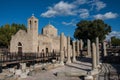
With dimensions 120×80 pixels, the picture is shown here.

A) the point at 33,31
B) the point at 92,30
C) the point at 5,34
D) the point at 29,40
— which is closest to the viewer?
the point at 29,40

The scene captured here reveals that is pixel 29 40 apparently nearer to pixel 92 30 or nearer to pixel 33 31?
pixel 33 31

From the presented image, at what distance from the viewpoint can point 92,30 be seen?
173 feet

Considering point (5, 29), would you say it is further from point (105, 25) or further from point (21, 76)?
point (21, 76)

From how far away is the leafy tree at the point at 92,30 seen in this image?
52844mm

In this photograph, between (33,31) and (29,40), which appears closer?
(29,40)

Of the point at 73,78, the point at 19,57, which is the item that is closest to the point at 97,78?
the point at 73,78

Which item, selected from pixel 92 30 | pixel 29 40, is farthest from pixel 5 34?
pixel 92 30

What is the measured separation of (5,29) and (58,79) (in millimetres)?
42754

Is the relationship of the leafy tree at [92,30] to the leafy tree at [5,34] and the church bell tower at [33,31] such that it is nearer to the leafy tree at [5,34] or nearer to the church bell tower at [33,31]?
the leafy tree at [5,34]

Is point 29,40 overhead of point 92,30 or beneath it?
beneath

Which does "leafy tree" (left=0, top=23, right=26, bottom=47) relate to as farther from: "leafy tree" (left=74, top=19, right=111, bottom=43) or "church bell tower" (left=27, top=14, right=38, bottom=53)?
"leafy tree" (left=74, top=19, right=111, bottom=43)

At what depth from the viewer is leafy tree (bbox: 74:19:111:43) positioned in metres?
52.8

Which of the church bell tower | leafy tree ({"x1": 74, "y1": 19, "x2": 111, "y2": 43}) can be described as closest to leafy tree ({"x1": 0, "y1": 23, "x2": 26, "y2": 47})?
the church bell tower

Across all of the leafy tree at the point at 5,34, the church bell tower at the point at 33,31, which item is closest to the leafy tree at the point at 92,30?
the leafy tree at the point at 5,34
